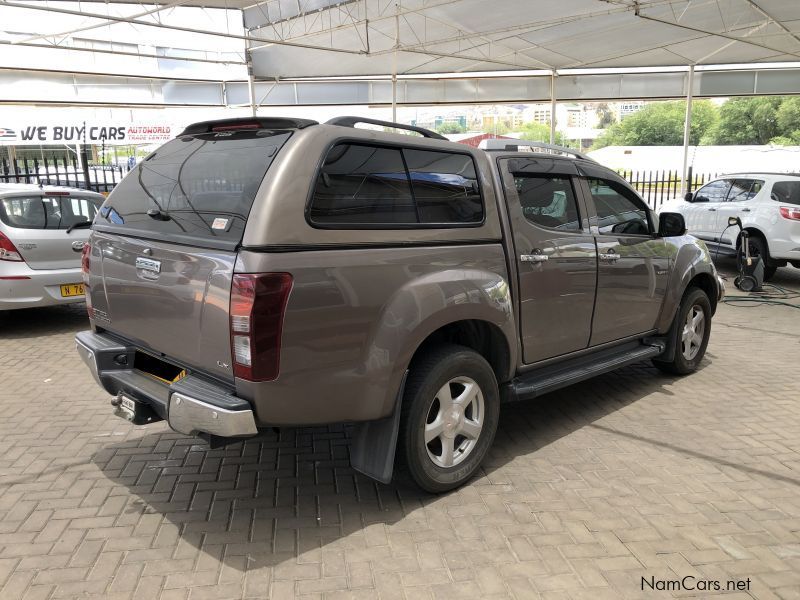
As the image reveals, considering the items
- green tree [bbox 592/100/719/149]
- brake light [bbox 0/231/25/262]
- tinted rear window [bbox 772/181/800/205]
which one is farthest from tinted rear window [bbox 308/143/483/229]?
green tree [bbox 592/100/719/149]

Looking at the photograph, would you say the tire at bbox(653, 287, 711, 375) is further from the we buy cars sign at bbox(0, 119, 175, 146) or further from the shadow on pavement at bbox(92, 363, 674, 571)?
the we buy cars sign at bbox(0, 119, 175, 146)

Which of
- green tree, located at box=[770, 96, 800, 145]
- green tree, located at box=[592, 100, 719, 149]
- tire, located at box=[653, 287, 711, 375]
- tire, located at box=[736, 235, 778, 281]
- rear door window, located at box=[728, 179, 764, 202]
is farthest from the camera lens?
green tree, located at box=[592, 100, 719, 149]

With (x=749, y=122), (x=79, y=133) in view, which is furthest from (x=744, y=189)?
(x=749, y=122)

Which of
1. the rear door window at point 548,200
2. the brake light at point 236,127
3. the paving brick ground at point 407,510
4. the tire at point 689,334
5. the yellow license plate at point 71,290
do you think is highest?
the brake light at point 236,127

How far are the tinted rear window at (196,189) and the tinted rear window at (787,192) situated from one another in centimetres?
955

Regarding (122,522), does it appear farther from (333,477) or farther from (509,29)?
(509,29)

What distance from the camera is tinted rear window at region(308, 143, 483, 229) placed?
2916 mm

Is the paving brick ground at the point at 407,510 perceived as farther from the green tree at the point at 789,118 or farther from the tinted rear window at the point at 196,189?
the green tree at the point at 789,118

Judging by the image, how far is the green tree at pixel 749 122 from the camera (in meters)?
70.6

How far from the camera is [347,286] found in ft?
9.20

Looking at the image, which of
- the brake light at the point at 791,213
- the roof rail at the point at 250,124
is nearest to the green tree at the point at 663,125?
the brake light at the point at 791,213

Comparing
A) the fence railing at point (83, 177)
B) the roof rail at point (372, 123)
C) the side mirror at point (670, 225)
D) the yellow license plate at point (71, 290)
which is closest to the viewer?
the roof rail at point (372, 123)

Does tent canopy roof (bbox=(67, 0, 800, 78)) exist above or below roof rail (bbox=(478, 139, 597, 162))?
above

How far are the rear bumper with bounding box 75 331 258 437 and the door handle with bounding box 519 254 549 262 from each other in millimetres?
1923
